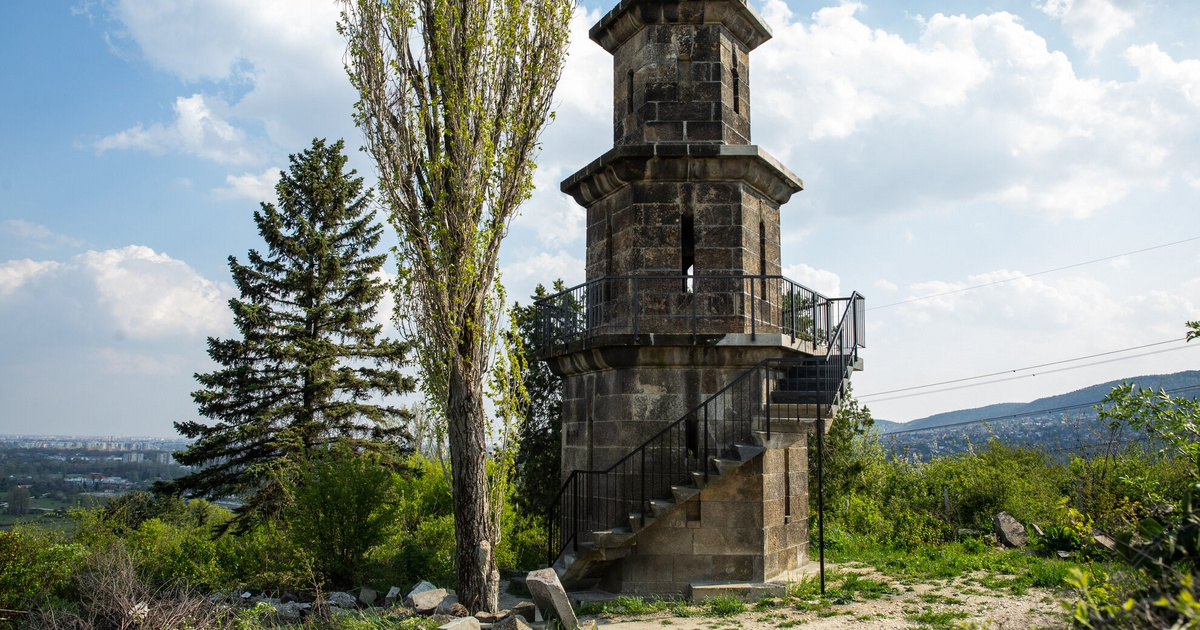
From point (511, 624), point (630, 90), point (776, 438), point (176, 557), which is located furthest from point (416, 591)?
point (630, 90)

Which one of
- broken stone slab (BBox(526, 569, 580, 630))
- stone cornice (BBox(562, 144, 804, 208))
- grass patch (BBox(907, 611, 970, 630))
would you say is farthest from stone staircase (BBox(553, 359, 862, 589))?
stone cornice (BBox(562, 144, 804, 208))

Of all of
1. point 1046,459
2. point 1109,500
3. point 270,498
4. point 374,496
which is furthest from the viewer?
point 1046,459

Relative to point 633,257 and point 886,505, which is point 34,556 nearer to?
point 633,257

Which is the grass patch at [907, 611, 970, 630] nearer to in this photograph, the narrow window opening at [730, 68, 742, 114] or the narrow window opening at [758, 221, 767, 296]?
the narrow window opening at [758, 221, 767, 296]

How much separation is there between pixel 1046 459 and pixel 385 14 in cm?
1982

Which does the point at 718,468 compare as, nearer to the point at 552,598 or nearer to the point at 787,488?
the point at 787,488

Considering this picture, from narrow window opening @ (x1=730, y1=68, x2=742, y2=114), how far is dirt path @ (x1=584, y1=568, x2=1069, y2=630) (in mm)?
7457

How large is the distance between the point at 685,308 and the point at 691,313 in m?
0.12

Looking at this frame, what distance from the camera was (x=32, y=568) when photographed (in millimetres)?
12180

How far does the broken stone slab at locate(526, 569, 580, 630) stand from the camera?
351 inches

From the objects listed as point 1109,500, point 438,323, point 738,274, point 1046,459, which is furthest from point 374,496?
point 1046,459

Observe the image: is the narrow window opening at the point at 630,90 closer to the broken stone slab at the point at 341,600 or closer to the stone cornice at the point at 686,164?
the stone cornice at the point at 686,164

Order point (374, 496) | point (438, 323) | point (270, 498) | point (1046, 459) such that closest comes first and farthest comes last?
point (438, 323), point (374, 496), point (270, 498), point (1046, 459)

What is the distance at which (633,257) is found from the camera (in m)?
11.9
